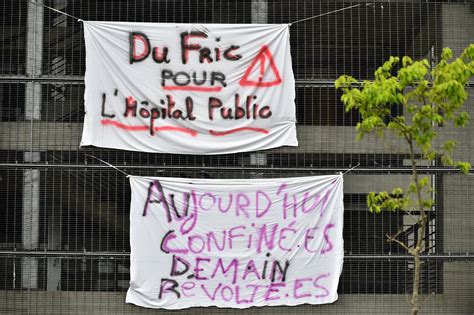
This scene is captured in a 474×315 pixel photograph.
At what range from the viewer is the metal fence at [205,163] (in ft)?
41.9

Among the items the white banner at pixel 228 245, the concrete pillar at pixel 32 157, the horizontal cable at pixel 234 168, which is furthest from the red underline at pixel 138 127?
the concrete pillar at pixel 32 157

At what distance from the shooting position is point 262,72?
1274 centimetres

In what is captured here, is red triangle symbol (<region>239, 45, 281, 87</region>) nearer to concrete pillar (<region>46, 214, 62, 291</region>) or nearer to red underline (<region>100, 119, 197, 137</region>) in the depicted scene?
red underline (<region>100, 119, 197, 137</region>)

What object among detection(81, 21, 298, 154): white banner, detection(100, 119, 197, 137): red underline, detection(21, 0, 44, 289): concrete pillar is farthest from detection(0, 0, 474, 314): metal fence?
detection(100, 119, 197, 137): red underline

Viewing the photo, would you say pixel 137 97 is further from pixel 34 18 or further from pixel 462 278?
pixel 462 278

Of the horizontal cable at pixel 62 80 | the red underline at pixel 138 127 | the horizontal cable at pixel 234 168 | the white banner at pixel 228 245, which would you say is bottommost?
the white banner at pixel 228 245

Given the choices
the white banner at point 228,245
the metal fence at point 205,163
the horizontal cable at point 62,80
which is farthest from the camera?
the horizontal cable at point 62,80

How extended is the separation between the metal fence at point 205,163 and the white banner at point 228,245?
0.29 m

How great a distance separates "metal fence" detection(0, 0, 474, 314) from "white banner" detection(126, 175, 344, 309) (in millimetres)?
290

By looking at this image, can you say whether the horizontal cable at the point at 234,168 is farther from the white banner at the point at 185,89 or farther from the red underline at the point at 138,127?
the red underline at the point at 138,127

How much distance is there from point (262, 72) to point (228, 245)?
287cm

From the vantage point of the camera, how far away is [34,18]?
1310cm

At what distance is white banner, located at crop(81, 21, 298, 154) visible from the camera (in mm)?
12688

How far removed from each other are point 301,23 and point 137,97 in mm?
3024
